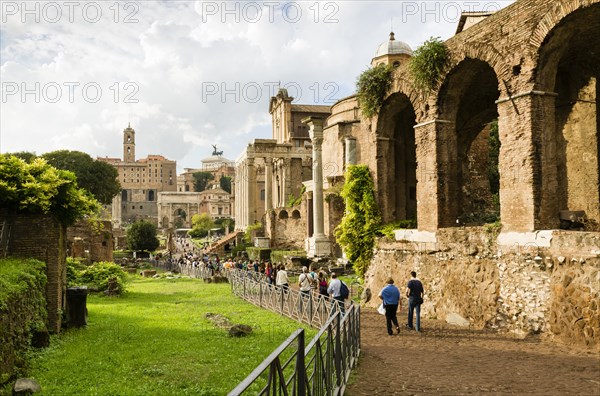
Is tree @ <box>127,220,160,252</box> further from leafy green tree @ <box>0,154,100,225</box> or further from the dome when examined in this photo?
leafy green tree @ <box>0,154,100,225</box>

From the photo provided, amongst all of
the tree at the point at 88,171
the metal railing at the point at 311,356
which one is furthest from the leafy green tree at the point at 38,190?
the tree at the point at 88,171

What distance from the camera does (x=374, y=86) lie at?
17297mm

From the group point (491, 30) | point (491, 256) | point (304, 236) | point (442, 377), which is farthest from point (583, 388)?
point (304, 236)

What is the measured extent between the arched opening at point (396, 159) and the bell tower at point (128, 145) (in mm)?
141432

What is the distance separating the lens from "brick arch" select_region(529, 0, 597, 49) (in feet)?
33.3

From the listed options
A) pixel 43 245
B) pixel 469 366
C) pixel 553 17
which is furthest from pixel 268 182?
pixel 469 366

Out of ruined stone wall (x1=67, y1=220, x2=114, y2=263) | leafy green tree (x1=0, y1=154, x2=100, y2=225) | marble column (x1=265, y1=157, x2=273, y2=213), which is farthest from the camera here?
marble column (x1=265, y1=157, x2=273, y2=213)

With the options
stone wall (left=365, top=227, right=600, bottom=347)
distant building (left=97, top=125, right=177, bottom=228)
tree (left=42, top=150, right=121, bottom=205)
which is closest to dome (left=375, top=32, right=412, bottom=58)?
stone wall (left=365, top=227, right=600, bottom=347)

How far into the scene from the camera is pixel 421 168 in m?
15.0

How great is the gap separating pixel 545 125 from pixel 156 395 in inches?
368

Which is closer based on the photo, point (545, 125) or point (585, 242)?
point (585, 242)

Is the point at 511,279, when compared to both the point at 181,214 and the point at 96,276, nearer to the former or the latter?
the point at 96,276

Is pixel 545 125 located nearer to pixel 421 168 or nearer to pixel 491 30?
pixel 491 30

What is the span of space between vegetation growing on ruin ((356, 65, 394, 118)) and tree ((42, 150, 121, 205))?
50.8 meters
